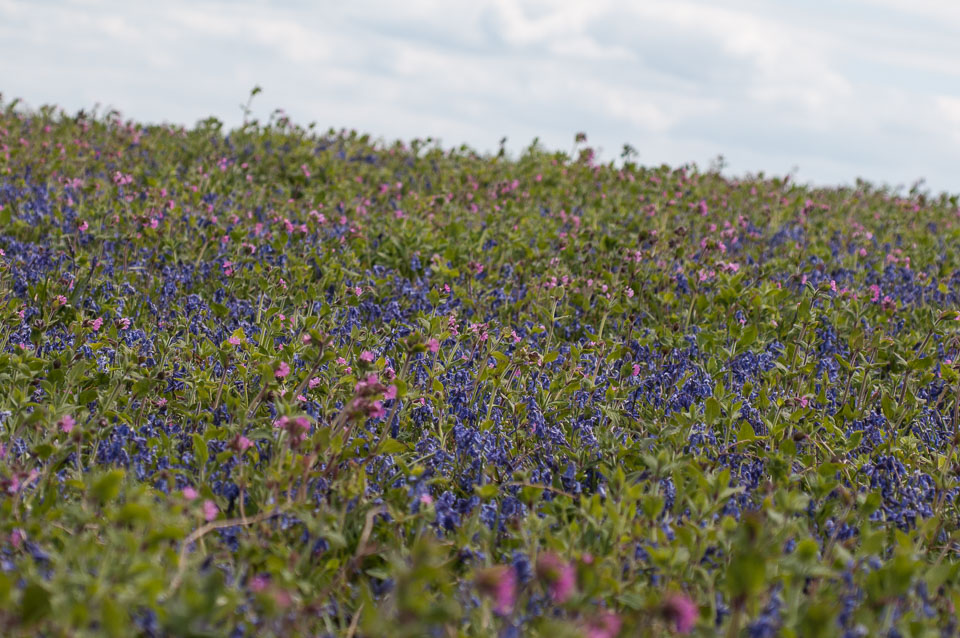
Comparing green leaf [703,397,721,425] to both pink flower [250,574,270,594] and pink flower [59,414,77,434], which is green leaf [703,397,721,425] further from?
pink flower [59,414,77,434]

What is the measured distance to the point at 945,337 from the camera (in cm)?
600

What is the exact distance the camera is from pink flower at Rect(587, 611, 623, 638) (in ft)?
6.93

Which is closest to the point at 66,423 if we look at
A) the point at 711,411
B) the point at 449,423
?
the point at 449,423

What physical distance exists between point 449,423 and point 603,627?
2.07m

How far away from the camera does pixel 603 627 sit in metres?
2.25

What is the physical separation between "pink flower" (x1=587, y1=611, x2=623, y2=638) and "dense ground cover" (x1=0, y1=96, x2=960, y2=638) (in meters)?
0.01

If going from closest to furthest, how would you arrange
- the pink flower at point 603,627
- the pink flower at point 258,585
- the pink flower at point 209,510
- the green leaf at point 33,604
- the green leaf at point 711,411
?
the pink flower at point 603,627, the green leaf at point 33,604, the pink flower at point 258,585, the pink flower at point 209,510, the green leaf at point 711,411

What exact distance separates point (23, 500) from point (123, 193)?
538 cm

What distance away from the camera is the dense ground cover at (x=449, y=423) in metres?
2.65

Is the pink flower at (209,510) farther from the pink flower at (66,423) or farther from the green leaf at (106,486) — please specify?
the pink flower at (66,423)

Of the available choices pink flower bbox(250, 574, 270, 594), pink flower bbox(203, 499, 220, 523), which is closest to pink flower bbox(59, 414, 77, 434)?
pink flower bbox(203, 499, 220, 523)

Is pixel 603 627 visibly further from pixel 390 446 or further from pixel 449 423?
pixel 449 423

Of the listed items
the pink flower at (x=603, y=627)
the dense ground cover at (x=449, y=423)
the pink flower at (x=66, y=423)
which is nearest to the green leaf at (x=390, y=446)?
the dense ground cover at (x=449, y=423)

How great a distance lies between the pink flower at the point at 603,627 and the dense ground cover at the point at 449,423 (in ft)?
0.04
